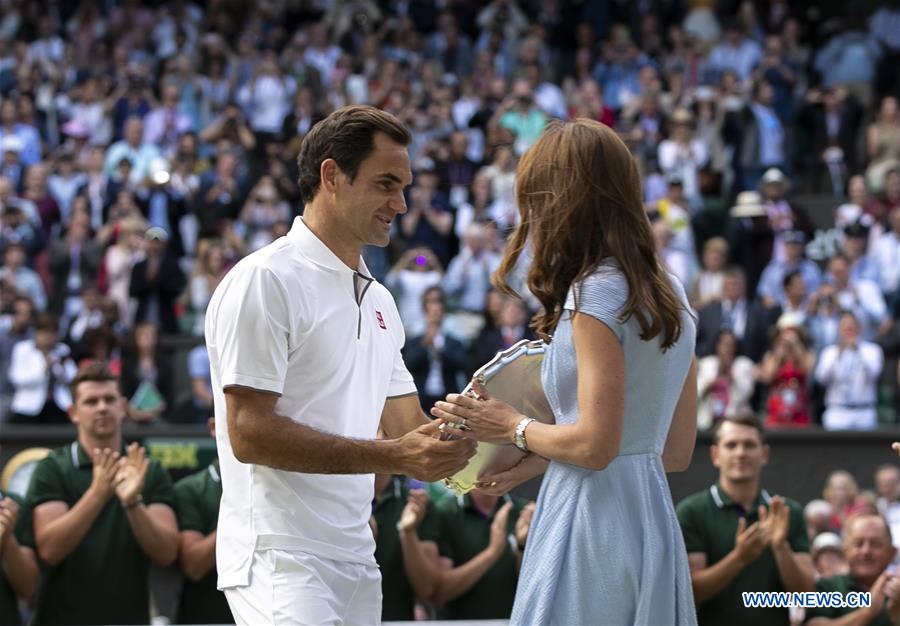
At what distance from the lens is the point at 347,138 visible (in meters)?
3.92

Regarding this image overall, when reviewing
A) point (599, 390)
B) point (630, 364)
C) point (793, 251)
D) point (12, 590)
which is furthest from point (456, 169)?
point (599, 390)

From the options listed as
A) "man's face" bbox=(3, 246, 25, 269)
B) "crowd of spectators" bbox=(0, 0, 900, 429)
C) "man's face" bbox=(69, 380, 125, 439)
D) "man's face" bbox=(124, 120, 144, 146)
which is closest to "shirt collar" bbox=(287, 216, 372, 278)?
"man's face" bbox=(69, 380, 125, 439)

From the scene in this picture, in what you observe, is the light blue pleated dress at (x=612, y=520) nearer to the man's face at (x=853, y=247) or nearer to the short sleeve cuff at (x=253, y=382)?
the short sleeve cuff at (x=253, y=382)

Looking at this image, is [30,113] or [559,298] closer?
[559,298]

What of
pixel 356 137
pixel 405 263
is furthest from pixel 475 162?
pixel 356 137

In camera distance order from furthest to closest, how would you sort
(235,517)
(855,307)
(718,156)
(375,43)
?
1. (375,43)
2. (718,156)
3. (855,307)
4. (235,517)

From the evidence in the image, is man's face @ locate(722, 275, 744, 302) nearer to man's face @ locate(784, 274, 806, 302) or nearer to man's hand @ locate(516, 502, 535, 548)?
man's face @ locate(784, 274, 806, 302)

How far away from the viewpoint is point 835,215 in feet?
53.1

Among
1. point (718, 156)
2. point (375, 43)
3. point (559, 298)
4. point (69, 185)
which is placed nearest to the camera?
point (559, 298)

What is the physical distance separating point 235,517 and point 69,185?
39.6 ft

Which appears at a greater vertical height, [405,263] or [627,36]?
[627,36]

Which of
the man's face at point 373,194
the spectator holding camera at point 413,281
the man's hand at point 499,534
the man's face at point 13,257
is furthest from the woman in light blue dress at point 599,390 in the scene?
the man's face at point 13,257

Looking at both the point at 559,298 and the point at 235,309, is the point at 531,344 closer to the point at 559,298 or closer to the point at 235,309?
the point at 559,298

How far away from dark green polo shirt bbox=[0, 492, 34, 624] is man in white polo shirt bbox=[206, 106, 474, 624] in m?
2.81
